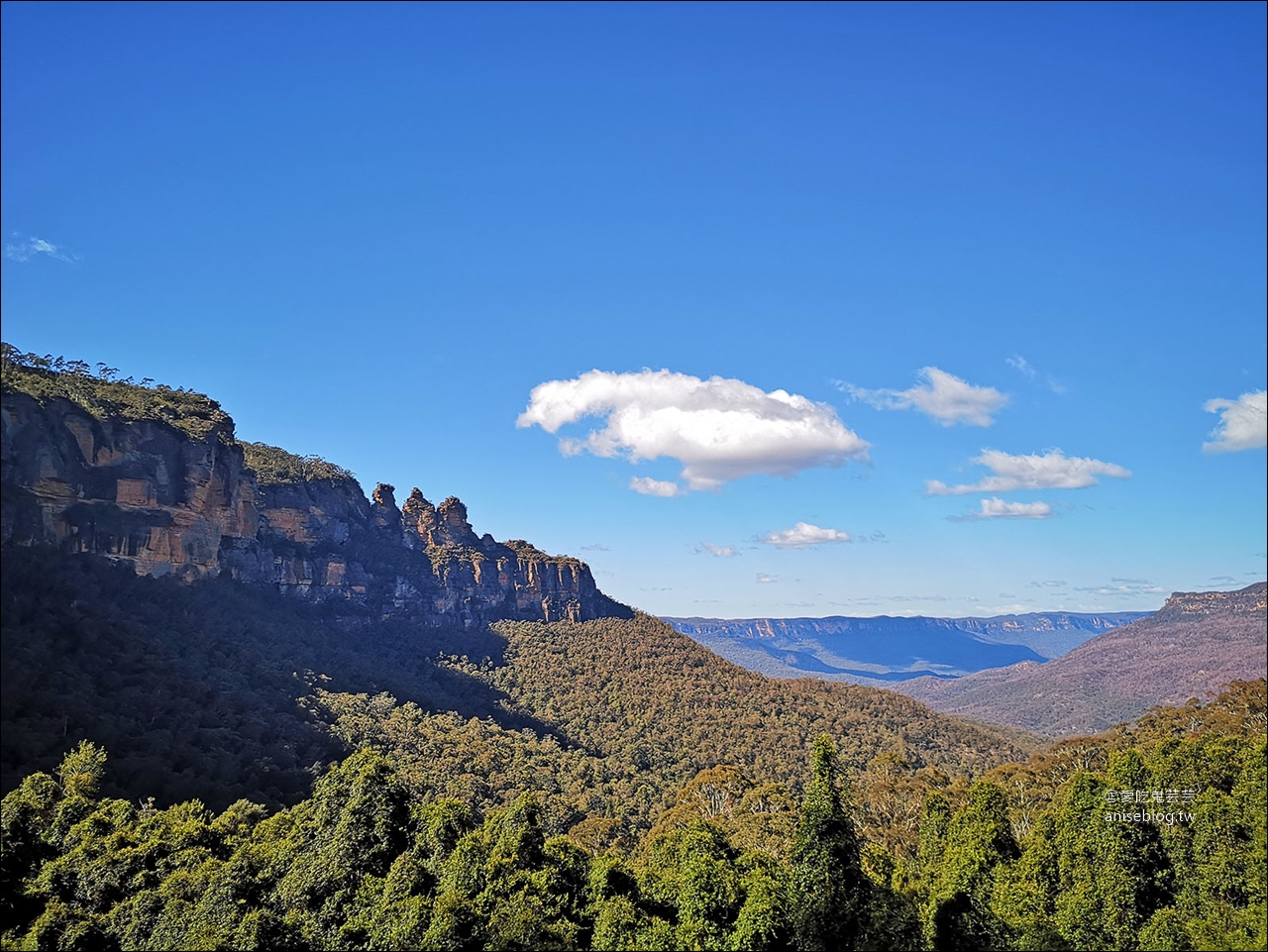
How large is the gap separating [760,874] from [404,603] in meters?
93.1

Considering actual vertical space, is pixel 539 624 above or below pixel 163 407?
below

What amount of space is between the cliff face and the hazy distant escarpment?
151 millimetres

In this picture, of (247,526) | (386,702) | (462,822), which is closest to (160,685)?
(386,702)

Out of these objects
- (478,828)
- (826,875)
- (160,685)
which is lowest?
(478,828)

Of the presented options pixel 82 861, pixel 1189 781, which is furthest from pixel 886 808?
pixel 82 861

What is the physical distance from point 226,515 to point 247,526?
5.76m

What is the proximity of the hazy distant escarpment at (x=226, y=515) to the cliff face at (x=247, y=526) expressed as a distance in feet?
0.49

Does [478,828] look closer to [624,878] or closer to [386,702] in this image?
[624,878]

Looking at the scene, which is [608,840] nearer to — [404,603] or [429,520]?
[404,603]

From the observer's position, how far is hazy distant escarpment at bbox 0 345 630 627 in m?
53.4

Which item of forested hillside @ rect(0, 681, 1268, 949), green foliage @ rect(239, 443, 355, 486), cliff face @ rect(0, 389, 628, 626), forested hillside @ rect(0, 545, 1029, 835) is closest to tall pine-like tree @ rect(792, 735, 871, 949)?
forested hillside @ rect(0, 681, 1268, 949)

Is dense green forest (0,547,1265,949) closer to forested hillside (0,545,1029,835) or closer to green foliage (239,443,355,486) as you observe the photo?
forested hillside (0,545,1029,835)

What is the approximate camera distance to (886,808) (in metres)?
46.8

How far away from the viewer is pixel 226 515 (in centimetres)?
7612
